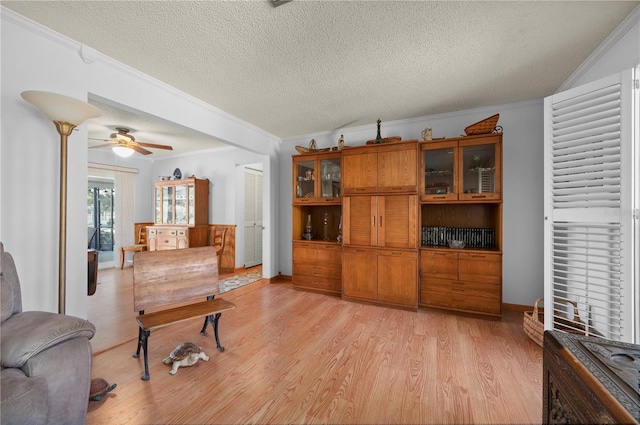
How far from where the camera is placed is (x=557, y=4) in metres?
1.64

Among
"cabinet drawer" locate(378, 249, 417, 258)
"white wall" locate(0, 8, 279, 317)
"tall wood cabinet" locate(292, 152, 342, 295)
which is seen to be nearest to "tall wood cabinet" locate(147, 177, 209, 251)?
"tall wood cabinet" locate(292, 152, 342, 295)

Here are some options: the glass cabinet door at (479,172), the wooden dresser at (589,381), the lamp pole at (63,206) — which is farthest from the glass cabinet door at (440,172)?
the lamp pole at (63,206)

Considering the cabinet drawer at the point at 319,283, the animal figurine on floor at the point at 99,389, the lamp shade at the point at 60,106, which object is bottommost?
the animal figurine on floor at the point at 99,389

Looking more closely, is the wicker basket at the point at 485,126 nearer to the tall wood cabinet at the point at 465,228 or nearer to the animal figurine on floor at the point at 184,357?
the tall wood cabinet at the point at 465,228

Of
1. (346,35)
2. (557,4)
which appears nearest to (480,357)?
(557,4)

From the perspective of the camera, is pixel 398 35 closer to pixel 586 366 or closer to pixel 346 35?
pixel 346 35

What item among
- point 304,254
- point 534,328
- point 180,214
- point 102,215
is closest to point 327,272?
point 304,254

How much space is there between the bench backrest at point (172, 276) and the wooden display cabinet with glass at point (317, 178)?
194 centimetres

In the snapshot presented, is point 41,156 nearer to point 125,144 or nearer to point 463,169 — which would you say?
Answer: point 125,144

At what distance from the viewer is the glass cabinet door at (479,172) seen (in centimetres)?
296

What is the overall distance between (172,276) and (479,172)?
11.3 feet

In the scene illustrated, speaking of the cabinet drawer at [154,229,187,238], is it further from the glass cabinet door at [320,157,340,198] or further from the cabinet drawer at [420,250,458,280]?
the cabinet drawer at [420,250,458,280]

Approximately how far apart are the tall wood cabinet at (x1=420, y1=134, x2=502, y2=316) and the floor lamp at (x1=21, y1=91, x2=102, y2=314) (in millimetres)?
3329

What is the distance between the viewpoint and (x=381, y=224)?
3.31 meters
